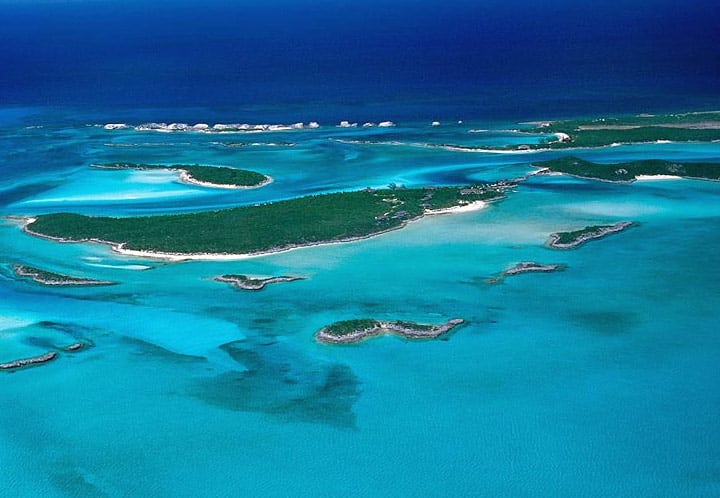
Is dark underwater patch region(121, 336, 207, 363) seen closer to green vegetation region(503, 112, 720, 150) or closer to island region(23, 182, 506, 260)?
island region(23, 182, 506, 260)

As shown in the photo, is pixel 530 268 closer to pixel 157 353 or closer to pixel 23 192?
pixel 157 353

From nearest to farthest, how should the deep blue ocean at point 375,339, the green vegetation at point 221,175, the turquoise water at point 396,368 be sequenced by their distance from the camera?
the turquoise water at point 396,368 < the deep blue ocean at point 375,339 < the green vegetation at point 221,175

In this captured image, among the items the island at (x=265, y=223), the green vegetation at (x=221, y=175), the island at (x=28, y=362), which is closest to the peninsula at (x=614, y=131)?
the island at (x=265, y=223)

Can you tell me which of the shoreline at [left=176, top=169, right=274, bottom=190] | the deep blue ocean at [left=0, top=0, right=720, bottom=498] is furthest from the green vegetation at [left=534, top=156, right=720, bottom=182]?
the shoreline at [left=176, top=169, right=274, bottom=190]

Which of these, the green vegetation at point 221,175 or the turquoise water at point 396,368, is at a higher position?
the green vegetation at point 221,175

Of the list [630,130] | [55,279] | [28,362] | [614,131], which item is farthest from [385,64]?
[28,362]

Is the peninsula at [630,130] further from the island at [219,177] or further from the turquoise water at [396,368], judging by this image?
the island at [219,177]
